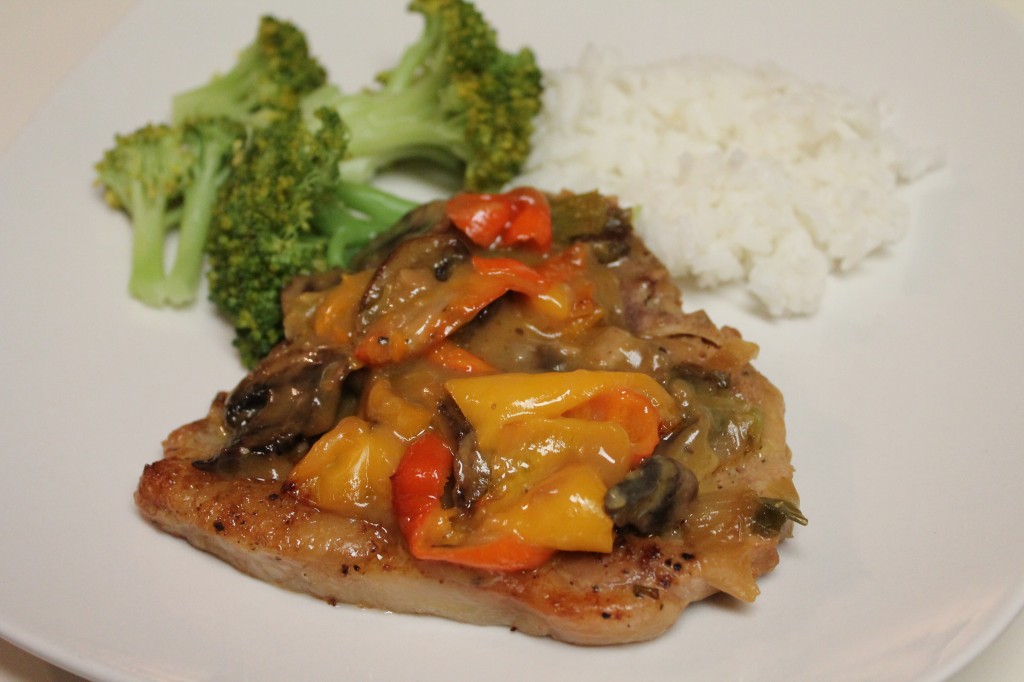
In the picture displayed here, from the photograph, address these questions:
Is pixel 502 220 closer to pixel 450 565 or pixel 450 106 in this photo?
pixel 450 106

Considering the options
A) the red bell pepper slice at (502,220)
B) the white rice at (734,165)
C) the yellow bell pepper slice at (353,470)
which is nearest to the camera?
the yellow bell pepper slice at (353,470)

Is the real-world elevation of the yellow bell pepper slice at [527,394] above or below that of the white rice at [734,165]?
below

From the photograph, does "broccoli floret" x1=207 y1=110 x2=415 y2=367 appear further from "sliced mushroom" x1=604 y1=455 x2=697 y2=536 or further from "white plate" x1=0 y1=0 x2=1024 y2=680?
"sliced mushroom" x1=604 y1=455 x2=697 y2=536

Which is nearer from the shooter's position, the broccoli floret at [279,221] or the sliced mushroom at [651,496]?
the sliced mushroom at [651,496]

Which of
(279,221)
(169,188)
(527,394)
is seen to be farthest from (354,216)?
(527,394)

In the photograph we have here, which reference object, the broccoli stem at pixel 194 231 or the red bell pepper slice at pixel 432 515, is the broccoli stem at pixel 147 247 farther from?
the red bell pepper slice at pixel 432 515

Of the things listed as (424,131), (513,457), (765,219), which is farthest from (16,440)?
(765,219)

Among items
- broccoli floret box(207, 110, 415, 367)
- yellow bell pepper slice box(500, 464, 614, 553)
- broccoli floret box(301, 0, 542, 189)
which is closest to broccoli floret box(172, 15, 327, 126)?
broccoli floret box(301, 0, 542, 189)

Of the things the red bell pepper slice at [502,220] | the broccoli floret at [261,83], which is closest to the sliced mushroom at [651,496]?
the red bell pepper slice at [502,220]
